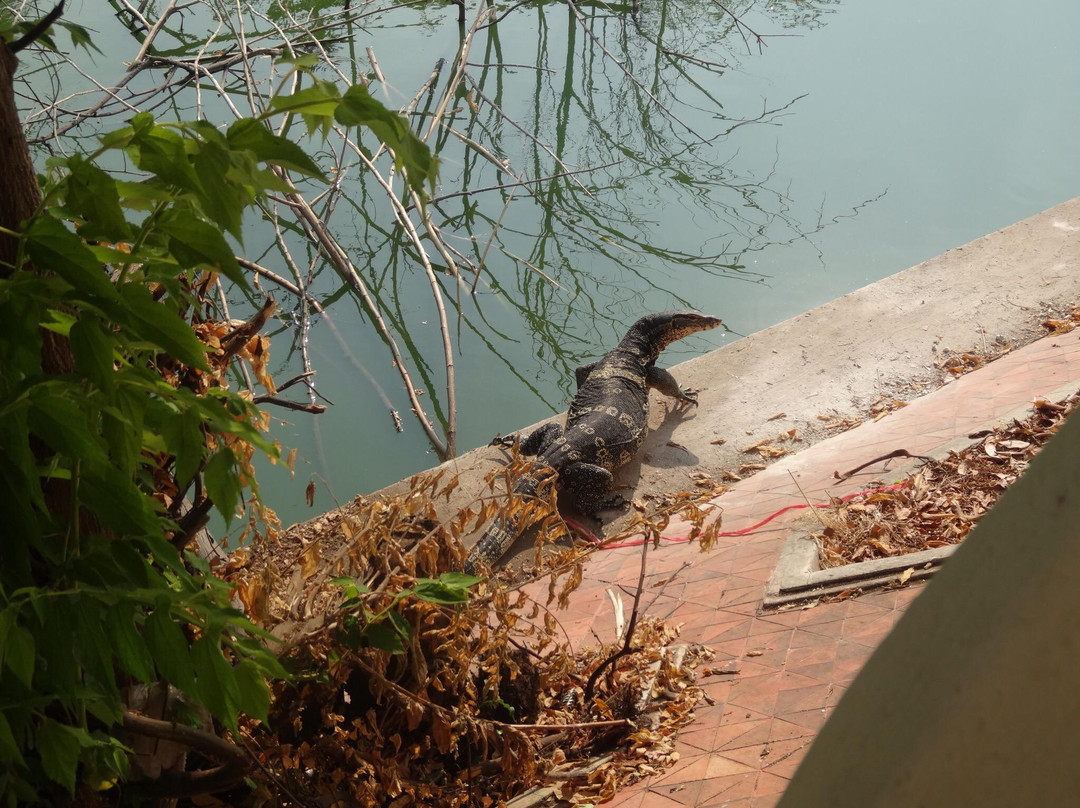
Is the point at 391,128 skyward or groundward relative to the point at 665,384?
skyward

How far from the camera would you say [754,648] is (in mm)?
2857

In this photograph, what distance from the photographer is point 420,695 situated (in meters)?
2.39

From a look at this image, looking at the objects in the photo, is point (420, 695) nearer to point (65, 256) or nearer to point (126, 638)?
point (126, 638)

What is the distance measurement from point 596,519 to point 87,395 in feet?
16.5

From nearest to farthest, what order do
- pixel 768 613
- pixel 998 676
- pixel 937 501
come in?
pixel 998 676, pixel 768 613, pixel 937 501

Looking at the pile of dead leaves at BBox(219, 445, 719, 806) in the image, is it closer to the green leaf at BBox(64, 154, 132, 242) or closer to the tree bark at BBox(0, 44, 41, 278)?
the tree bark at BBox(0, 44, 41, 278)

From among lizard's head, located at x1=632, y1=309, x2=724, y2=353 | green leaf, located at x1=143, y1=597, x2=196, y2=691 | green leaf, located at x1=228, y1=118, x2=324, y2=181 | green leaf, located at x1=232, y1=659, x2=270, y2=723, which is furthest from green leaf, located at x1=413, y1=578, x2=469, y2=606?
lizard's head, located at x1=632, y1=309, x2=724, y2=353

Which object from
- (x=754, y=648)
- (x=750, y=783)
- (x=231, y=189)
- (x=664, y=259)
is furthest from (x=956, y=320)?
(x=231, y=189)

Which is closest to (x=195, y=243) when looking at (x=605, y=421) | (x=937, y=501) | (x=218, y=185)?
(x=218, y=185)

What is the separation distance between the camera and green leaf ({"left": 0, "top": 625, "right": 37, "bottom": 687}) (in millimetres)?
1042

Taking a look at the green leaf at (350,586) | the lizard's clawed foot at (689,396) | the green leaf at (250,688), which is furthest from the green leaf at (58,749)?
the lizard's clawed foot at (689,396)

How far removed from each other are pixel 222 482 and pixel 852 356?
6294 millimetres

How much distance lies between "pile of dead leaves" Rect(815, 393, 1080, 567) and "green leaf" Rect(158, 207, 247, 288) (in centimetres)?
265

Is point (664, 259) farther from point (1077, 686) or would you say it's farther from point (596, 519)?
point (1077, 686)
